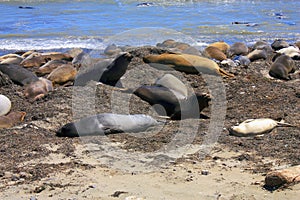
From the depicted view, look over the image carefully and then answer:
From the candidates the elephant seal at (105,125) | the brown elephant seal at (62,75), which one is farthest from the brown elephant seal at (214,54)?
the elephant seal at (105,125)

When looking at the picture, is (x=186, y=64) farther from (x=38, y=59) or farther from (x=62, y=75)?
(x=38, y=59)

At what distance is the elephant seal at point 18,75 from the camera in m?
7.12

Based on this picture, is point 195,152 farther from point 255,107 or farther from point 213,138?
point 255,107

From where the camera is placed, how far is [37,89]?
661cm

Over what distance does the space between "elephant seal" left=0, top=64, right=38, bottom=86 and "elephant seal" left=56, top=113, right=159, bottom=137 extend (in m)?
2.08

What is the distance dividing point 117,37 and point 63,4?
9.35 meters

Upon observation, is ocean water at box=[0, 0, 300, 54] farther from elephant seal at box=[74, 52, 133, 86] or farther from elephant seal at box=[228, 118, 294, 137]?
elephant seal at box=[228, 118, 294, 137]

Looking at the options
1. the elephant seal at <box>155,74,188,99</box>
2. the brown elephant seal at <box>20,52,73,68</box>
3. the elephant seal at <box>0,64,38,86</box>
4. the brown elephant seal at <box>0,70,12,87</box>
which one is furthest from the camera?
the brown elephant seal at <box>20,52,73,68</box>

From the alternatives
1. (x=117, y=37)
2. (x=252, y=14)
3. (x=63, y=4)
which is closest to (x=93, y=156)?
(x=117, y=37)

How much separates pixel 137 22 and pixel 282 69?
337 inches

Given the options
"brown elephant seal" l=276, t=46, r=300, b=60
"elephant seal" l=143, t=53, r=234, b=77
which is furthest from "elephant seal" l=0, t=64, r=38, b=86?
"brown elephant seal" l=276, t=46, r=300, b=60

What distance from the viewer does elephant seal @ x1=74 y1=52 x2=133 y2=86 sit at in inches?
278

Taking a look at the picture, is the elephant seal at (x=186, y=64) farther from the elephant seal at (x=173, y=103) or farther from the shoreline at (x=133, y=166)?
the elephant seal at (x=173, y=103)

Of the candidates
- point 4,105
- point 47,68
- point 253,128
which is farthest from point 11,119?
point 47,68
